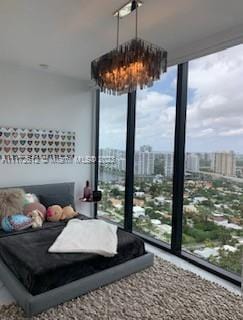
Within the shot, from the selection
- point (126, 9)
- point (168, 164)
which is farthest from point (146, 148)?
point (126, 9)

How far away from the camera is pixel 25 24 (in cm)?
246

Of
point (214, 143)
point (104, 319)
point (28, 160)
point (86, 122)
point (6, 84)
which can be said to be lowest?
point (104, 319)

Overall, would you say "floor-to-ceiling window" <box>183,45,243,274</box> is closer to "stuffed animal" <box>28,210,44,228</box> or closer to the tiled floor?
the tiled floor

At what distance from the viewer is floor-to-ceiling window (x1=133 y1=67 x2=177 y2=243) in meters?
3.44

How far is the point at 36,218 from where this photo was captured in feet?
10.7

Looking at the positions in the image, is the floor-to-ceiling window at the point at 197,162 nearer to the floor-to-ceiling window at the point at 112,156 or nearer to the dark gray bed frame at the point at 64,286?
the floor-to-ceiling window at the point at 112,156

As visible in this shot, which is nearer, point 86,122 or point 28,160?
point 28,160

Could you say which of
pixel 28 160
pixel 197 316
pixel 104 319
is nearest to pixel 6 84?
pixel 28 160

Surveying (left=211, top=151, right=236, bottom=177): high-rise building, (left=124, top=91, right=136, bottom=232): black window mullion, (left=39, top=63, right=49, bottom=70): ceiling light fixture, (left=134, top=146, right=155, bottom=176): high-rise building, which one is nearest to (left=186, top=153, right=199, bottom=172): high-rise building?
(left=211, top=151, right=236, bottom=177): high-rise building

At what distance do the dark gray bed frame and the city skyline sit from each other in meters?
1.53

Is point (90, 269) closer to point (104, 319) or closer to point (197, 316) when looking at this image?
point (104, 319)

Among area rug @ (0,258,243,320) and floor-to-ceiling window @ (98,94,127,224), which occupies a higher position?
floor-to-ceiling window @ (98,94,127,224)

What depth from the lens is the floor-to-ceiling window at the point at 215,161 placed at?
2.72 metres

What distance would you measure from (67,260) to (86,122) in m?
2.77
